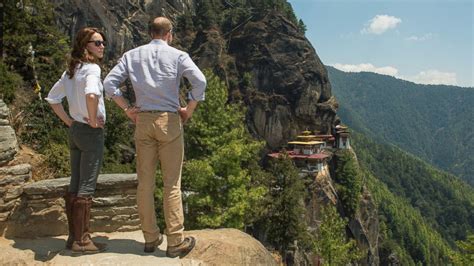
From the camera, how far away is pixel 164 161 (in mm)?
4688

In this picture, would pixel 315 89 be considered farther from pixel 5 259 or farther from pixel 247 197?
pixel 5 259

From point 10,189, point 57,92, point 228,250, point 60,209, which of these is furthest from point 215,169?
point 57,92

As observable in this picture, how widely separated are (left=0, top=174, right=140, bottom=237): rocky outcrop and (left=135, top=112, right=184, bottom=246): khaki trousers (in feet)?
6.04

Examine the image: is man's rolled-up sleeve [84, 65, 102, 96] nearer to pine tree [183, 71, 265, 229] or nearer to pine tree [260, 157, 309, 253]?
pine tree [183, 71, 265, 229]

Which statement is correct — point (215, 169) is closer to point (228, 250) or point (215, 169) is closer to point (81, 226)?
point (228, 250)

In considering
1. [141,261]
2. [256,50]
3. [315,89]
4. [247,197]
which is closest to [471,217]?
[315,89]

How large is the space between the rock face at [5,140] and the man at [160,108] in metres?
2.26

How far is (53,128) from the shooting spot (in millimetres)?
14539

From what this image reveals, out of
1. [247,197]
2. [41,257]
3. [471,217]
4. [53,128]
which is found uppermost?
[53,128]

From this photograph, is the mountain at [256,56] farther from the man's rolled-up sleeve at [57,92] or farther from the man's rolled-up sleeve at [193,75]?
the man's rolled-up sleeve at [193,75]

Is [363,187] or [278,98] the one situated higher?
[278,98]

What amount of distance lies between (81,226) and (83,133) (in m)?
1.11

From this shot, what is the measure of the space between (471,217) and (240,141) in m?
149

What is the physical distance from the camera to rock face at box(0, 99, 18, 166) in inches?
228
